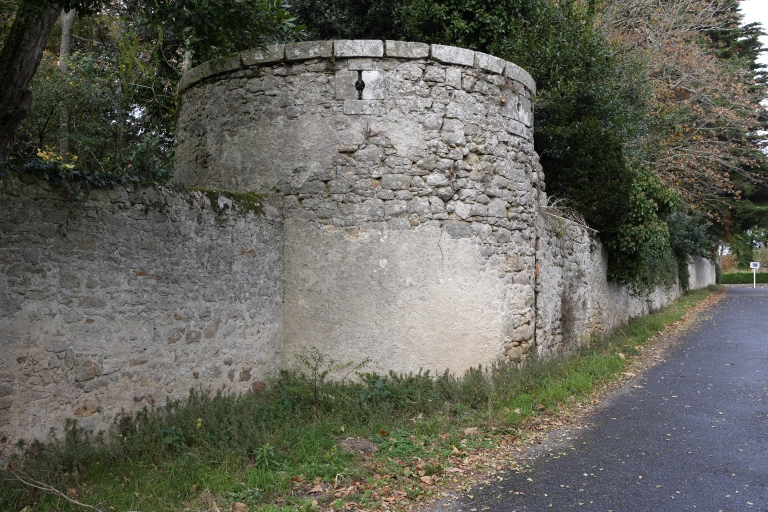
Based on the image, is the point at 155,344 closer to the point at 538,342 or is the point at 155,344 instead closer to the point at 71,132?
the point at 538,342

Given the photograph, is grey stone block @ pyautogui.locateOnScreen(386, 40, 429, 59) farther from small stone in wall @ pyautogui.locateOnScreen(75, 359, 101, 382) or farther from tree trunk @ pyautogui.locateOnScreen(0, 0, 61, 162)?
small stone in wall @ pyautogui.locateOnScreen(75, 359, 101, 382)

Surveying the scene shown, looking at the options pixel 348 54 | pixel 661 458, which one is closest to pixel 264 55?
pixel 348 54

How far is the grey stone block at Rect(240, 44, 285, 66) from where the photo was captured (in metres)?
7.28

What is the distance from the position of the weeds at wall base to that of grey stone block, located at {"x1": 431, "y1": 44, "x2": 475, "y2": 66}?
3602 mm

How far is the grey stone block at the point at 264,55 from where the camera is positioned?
728 centimetres

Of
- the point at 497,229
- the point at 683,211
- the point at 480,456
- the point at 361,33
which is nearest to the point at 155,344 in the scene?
the point at 480,456

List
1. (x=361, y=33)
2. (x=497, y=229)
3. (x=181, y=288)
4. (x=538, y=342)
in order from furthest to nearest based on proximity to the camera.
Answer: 1. (x=361, y=33)
2. (x=538, y=342)
3. (x=497, y=229)
4. (x=181, y=288)

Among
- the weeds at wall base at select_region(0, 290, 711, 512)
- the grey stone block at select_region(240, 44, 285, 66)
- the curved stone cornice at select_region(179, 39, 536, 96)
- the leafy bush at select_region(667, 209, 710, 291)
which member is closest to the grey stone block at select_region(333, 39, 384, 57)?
the curved stone cornice at select_region(179, 39, 536, 96)

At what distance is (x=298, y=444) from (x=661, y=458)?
3.07 metres

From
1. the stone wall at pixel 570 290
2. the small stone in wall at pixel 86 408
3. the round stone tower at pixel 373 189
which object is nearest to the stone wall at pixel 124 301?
the small stone in wall at pixel 86 408

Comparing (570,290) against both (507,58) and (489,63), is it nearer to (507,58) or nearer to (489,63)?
(489,63)

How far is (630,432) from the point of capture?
618 cm

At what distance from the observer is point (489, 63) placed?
25.1ft

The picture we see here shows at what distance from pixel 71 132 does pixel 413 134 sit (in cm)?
975
